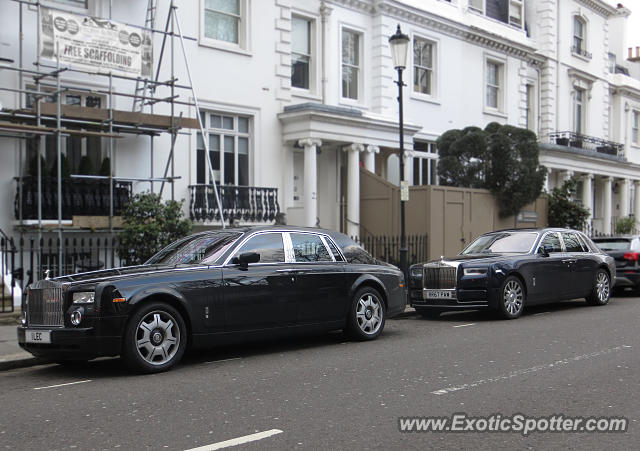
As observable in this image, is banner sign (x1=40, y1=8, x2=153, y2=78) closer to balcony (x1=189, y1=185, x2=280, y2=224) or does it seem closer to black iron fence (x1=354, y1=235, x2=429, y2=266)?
balcony (x1=189, y1=185, x2=280, y2=224)

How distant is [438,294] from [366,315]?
2.79 meters

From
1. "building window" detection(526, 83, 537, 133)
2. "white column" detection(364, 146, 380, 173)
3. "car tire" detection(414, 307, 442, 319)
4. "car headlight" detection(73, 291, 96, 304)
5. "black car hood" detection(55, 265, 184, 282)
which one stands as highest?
"building window" detection(526, 83, 537, 133)

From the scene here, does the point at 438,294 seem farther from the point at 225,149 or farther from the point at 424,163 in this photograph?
the point at 424,163

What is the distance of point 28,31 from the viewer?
14023 mm

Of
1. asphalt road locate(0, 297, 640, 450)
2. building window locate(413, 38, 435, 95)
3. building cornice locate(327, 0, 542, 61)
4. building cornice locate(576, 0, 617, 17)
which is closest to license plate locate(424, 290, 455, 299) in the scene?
asphalt road locate(0, 297, 640, 450)

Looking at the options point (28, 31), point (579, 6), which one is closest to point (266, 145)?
point (28, 31)

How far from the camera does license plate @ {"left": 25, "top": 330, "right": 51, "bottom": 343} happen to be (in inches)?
307

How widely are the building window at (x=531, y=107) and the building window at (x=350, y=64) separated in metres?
10.4

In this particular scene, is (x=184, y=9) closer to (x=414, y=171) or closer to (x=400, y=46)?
(x=400, y=46)

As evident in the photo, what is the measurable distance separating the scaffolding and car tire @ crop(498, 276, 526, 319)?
24.2 feet

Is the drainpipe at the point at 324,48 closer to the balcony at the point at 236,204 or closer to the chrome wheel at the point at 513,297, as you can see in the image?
the balcony at the point at 236,204

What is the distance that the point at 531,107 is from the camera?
2939 cm

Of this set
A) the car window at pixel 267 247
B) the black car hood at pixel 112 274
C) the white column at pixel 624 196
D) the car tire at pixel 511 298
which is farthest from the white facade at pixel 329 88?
the car tire at pixel 511 298

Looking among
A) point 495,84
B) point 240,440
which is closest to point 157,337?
point 240,440
